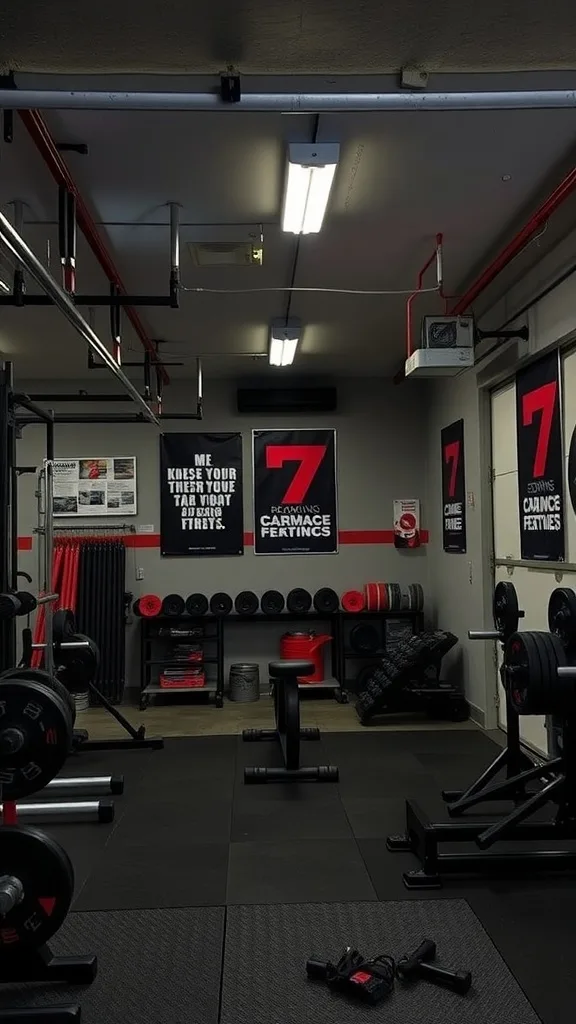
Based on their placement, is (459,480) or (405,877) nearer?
(405,877)

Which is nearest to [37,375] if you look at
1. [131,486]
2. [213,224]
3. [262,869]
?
[131,486]

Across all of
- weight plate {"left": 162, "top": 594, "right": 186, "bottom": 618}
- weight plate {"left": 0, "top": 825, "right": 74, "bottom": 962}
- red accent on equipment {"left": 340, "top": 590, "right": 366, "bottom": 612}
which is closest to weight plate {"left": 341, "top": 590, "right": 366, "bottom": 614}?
red accent on equipment {"left": 340, "top": 590, "right": 366, "bottom": 612}

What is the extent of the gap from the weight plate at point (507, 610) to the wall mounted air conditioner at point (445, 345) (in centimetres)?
135

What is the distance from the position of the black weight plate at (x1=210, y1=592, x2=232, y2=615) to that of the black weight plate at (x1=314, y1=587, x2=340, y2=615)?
0.81m

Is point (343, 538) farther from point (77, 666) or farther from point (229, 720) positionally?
point (77, 666)

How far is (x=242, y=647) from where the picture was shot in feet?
22.5

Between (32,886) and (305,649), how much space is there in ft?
14.7

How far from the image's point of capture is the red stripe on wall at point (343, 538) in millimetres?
6879

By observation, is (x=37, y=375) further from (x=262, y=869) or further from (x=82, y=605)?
(x=262, y=869)

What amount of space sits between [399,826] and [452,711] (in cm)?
215

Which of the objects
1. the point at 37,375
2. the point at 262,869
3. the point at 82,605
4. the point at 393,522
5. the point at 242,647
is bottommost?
the point at 262,869

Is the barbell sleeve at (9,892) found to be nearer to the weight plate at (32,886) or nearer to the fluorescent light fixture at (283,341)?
the weight plate at (32,886)

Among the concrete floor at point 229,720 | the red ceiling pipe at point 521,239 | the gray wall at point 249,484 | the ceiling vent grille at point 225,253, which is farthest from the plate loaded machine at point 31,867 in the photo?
the gray wall at point 249,484

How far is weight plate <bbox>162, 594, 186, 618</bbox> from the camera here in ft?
21.7
